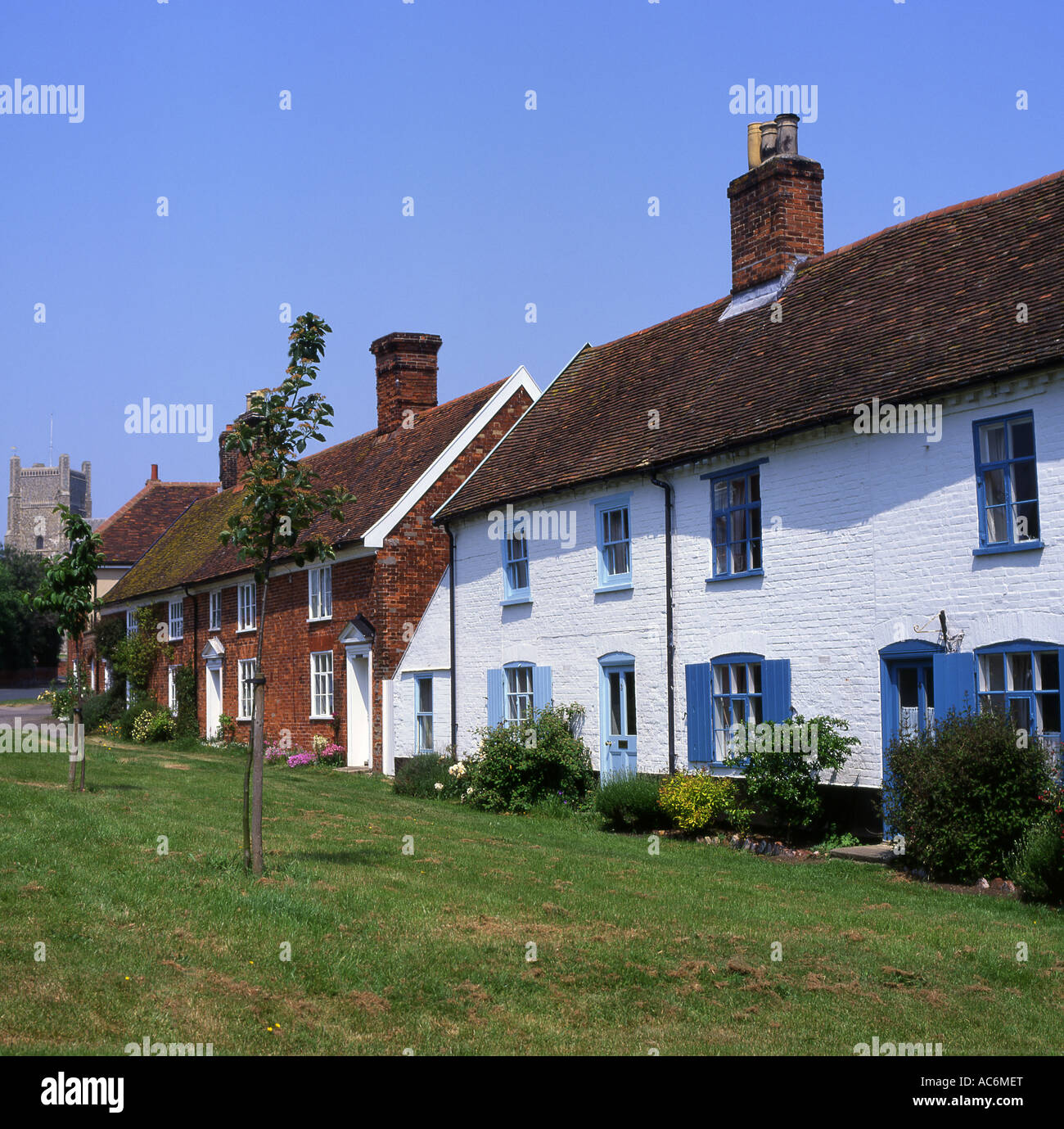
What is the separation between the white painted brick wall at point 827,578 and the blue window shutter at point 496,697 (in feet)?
4.04

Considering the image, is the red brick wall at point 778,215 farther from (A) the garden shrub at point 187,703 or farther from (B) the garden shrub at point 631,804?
(A) the garden shrub at point 187,703

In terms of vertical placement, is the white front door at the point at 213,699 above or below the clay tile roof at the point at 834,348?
below

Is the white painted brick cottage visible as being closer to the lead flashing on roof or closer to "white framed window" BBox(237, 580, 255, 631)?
the lead flashing on roof

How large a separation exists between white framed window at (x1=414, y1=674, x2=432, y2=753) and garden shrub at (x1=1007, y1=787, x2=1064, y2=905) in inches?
567

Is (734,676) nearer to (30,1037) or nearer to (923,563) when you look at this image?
(923,563)

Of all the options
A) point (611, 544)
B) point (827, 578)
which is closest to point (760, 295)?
point (611, 544)

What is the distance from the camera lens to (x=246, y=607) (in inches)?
1259

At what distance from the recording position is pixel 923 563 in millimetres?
14625

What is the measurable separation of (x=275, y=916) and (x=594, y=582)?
11603 millimetres

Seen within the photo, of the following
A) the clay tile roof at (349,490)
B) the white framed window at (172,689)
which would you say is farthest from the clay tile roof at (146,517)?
the white framed window at (172,689)

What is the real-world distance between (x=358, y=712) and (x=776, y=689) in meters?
12.6

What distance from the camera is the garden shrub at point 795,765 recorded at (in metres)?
15.3

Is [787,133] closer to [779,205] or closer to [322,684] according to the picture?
[779,205]
